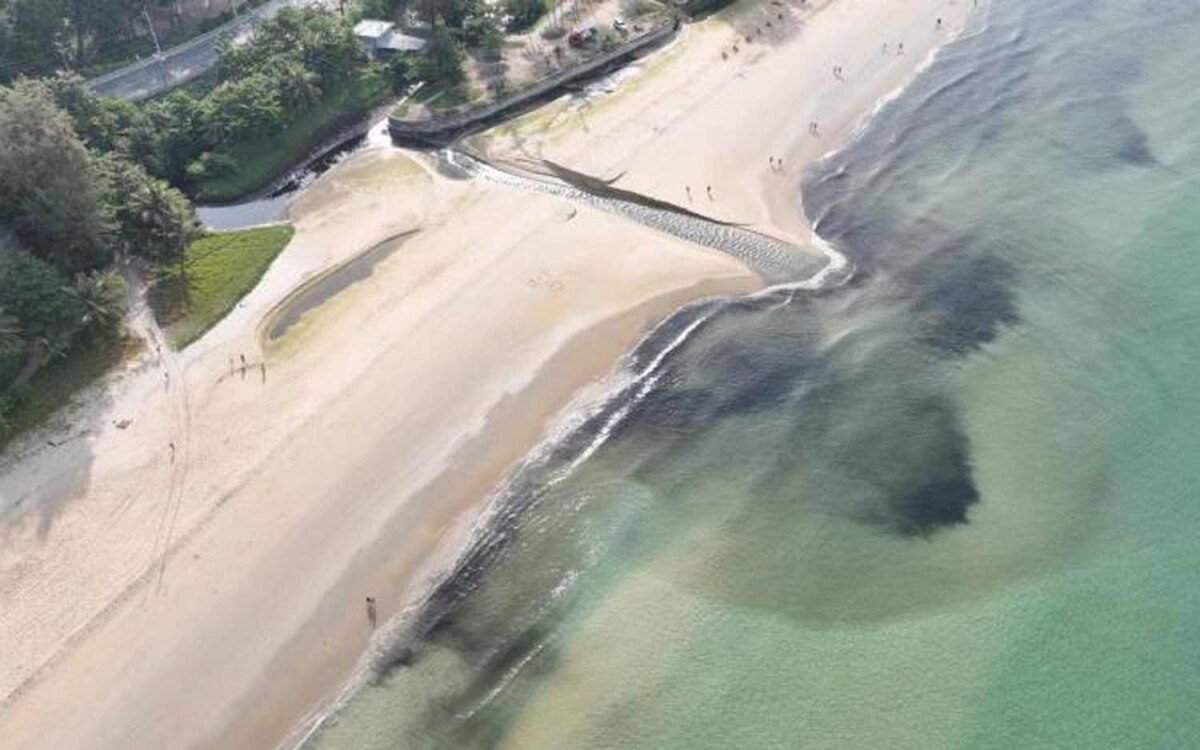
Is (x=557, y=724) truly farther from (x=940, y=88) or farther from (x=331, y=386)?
(x=940, y=88)

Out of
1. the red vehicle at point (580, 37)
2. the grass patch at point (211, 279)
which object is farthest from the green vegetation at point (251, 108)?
A: the red vehicle at point (580, 37)

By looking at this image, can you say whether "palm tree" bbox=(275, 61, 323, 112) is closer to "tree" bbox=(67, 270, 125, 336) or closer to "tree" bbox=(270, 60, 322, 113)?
"tree" bbox=(270, 60, 322, 113)

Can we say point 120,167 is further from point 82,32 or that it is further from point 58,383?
point 82,32

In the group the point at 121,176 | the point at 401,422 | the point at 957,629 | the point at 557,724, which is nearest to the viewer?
the point at 557,724

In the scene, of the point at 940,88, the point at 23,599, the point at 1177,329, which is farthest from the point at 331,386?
the point at 940,88

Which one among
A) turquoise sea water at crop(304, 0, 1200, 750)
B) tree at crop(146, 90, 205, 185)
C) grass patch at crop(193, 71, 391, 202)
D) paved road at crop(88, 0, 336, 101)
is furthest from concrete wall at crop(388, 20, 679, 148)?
turquoise sea water at crop(304, 0, 1200, 750)

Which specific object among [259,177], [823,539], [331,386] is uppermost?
[259,177]

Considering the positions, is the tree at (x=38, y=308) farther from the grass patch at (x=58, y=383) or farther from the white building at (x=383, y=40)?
the white building at (x=383, y=40)
